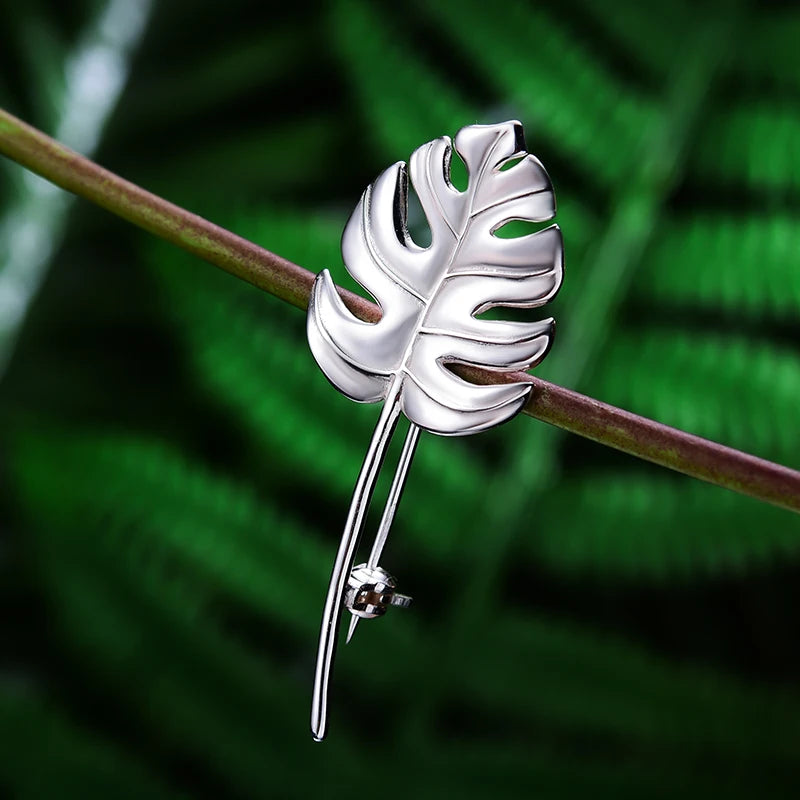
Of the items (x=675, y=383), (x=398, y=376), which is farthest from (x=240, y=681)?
(x=398, y=376)

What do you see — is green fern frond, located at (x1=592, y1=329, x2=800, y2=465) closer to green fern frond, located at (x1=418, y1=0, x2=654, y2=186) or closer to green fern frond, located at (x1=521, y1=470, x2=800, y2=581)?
green fern frond, located at (x1=521, y1=470, x2=800, y2=581)

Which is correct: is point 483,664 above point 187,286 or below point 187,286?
below

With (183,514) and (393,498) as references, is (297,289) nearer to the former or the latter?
(393,498)

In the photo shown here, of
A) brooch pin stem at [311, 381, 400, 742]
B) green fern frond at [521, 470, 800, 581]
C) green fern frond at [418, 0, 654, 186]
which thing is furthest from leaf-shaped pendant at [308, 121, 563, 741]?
green fern frond at [418, 0, 654, 186]

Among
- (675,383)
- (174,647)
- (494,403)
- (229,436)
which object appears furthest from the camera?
(229,436)

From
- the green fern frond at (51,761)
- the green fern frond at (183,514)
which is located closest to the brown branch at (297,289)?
the green fern frond at (183,514)

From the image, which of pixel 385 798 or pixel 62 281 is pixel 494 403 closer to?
pixel 385 798

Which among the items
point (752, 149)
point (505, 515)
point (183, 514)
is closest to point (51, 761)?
point (183, 514)
